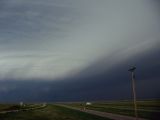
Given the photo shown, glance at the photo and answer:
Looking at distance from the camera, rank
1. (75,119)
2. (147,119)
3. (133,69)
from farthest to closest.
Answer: (75,119) < (147,119) < (133,69)

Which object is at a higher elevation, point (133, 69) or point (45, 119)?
point (133, 69)

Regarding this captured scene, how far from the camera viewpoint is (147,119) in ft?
209

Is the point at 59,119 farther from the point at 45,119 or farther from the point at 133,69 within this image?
the point at 133,69

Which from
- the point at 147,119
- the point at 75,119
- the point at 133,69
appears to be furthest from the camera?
the point at 75,119

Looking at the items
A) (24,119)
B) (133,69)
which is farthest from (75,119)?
(133,69)

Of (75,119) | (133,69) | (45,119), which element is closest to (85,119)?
(75,119)

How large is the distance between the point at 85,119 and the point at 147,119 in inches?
546

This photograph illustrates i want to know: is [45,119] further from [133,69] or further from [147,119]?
[133,69]

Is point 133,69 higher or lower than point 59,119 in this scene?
higher

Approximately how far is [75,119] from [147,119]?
15.4 m

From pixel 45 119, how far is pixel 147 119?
21029 mm

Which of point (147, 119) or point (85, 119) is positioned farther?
point (85, 119)

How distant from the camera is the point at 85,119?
7200 cm

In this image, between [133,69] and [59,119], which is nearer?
[133,69]
